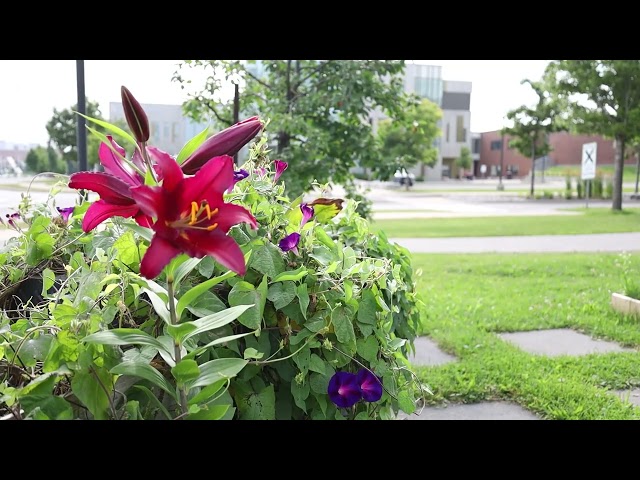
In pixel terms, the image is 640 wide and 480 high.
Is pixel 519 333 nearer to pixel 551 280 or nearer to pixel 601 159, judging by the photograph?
pixel 551 280

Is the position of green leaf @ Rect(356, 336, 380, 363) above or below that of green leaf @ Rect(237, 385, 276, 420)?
above

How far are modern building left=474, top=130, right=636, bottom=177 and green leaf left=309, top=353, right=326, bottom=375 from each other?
146 feet

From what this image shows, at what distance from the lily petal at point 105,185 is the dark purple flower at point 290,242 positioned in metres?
0.54

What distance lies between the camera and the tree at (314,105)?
15.2 feet

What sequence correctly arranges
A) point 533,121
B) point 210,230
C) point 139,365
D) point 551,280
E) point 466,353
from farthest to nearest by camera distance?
point 533,121 < point 551,280 < point 466,353 < point 139,365 < point 210,230

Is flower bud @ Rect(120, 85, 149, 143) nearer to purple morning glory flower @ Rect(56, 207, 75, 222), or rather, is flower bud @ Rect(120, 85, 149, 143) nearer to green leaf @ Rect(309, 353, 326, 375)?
green leaf @ Rect(309, 353, 326, 375)

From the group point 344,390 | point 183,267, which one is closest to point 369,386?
point 344,390

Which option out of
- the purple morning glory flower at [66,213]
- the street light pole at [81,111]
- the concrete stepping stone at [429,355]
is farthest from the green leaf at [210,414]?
the concrete stepping stone at [429,355]

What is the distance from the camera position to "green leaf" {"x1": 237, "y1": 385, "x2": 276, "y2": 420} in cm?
106

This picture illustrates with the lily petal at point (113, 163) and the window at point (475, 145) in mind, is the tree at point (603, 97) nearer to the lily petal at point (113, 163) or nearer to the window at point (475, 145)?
the lily petal at point (113, 163)

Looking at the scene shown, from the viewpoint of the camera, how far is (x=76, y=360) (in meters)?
0.83

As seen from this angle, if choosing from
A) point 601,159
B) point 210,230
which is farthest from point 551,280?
point 601,159

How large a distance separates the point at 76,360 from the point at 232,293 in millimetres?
348

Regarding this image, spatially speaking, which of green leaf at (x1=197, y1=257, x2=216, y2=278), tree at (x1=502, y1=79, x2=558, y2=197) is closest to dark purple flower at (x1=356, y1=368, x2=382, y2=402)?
green leaf at (x1=197, y1=257, x2=216, y2=278)
